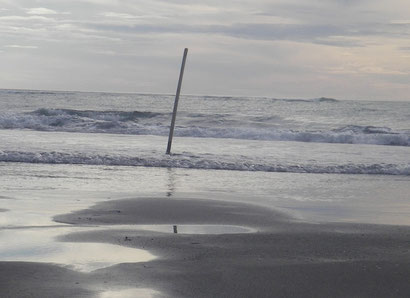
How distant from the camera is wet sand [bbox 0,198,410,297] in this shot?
477cm

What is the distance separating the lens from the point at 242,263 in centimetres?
560

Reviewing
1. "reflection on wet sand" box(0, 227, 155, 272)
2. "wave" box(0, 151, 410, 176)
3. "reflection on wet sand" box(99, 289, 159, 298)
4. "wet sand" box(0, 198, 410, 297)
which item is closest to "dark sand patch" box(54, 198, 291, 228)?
"wet sand" box(0, 198, 410, 297)

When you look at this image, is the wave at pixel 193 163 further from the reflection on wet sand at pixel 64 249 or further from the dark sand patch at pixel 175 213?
the reflection on wet sand at pixel 64 249

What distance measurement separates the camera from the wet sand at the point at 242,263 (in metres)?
4.77

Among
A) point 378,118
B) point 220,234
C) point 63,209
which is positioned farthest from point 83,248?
point 378,118

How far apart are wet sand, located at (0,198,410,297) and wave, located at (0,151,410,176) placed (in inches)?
245

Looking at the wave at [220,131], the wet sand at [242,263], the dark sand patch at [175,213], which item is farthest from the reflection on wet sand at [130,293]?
the wave at [220,131]

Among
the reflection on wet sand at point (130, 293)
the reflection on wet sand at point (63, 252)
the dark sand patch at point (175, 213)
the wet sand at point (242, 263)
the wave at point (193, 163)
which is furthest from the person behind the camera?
the wave at point (193, 163)

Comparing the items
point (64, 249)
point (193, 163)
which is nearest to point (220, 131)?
point (193, 163)

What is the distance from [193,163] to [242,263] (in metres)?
9.11

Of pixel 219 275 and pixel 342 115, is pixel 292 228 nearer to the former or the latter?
pixel 219 275

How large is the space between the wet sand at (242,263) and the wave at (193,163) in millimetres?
6218

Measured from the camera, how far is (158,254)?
585cm

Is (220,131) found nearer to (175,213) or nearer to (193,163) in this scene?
(193,163)
